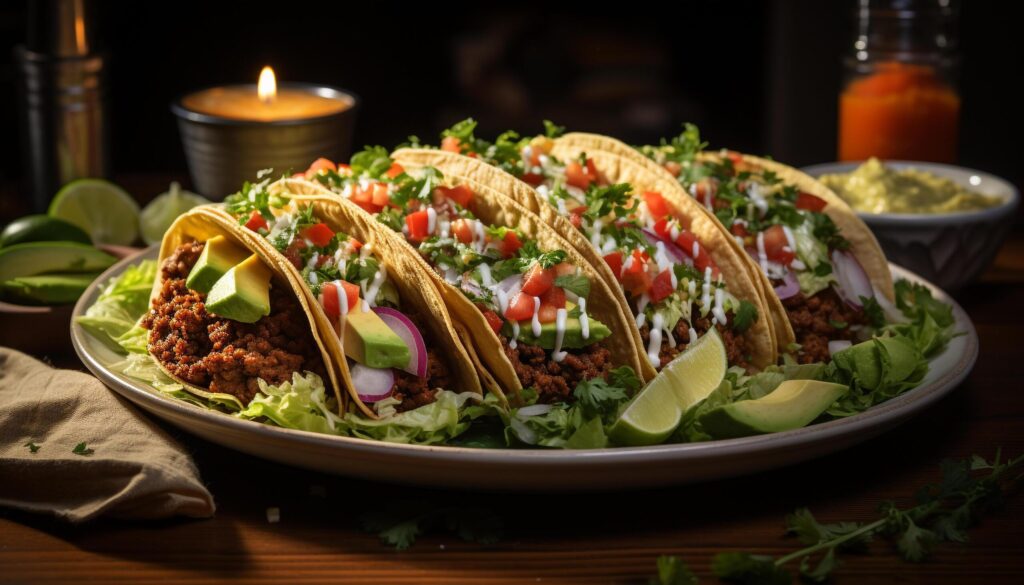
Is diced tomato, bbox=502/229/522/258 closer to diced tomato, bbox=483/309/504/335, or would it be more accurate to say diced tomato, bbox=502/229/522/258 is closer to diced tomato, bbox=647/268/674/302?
diced tomato, bbox=483/309/504/335

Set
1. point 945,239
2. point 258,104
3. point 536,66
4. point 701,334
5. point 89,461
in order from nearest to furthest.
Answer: point 89,461 → point 701,334 → point 945,239 → point 258,104 → point 536,66

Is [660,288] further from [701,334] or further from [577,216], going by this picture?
[577,216]

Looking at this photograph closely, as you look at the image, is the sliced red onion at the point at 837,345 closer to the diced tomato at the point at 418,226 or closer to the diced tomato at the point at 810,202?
the diced tomato at the point at 810,202

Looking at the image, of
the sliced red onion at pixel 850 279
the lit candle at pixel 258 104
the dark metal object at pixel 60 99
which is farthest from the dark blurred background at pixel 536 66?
the sliced red onion at pixel 850 279

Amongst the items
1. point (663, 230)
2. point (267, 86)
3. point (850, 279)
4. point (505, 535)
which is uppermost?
point (267, 86)

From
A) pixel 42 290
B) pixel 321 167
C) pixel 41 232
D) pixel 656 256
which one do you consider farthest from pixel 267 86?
pixel 656 256

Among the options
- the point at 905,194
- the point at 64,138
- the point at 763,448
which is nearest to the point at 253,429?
→ the point at 763,448

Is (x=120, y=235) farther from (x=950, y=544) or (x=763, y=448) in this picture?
(x=950, y=544)
